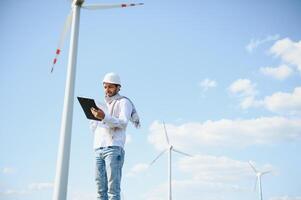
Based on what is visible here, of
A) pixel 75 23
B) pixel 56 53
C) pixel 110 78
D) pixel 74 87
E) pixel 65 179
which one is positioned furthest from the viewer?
pixel 56 53

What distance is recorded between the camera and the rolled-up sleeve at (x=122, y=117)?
790cm

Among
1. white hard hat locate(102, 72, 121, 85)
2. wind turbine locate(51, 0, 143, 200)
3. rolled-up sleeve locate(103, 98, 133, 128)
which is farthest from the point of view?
white hard hat locate(102, 72, 121, 85)

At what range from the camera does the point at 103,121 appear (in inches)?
310

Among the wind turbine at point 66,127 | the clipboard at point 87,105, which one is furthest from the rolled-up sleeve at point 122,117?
the wind turbine at point 66,127

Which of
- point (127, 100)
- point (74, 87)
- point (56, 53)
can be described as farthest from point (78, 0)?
point (127, 100)

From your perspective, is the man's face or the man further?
the man's face

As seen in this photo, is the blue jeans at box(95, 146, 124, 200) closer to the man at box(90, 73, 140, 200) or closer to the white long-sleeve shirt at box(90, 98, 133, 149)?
the man at box(90, 73, 140, 200)

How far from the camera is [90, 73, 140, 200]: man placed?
7.77 metres

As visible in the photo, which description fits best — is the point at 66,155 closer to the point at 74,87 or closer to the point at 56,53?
the point at 74,87

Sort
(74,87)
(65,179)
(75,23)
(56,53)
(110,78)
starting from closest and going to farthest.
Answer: (65,179) < (110,78) < (74,87) < (75,23) < (56,53)

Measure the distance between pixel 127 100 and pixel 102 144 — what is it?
1193mm

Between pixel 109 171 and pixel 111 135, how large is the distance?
84 cm

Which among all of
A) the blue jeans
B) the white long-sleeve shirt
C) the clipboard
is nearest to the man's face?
the white long-sleeve shirt

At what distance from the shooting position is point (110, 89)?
8.53m
